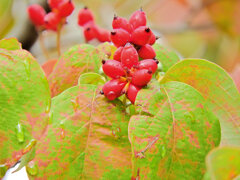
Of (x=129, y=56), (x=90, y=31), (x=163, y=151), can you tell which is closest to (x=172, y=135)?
(x=163, y=151)

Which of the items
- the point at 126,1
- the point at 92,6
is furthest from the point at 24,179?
the point at 126,1

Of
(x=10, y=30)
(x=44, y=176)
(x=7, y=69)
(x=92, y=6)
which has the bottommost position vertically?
(x=92, y=6)

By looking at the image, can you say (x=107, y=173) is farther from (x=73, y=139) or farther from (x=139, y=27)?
(x=139, y=27)

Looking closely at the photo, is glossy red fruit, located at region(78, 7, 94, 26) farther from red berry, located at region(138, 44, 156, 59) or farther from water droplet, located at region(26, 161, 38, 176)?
water droplet, located at region(26, 161, 38, 176)

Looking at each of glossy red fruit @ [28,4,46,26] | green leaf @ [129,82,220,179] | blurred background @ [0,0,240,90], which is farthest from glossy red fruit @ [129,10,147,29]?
blurred background @ [0,0,240,90]

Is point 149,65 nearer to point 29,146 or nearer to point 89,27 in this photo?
point 29,146

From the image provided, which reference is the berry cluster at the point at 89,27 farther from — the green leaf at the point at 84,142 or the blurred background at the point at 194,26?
the blurred background at the point at 194,26
